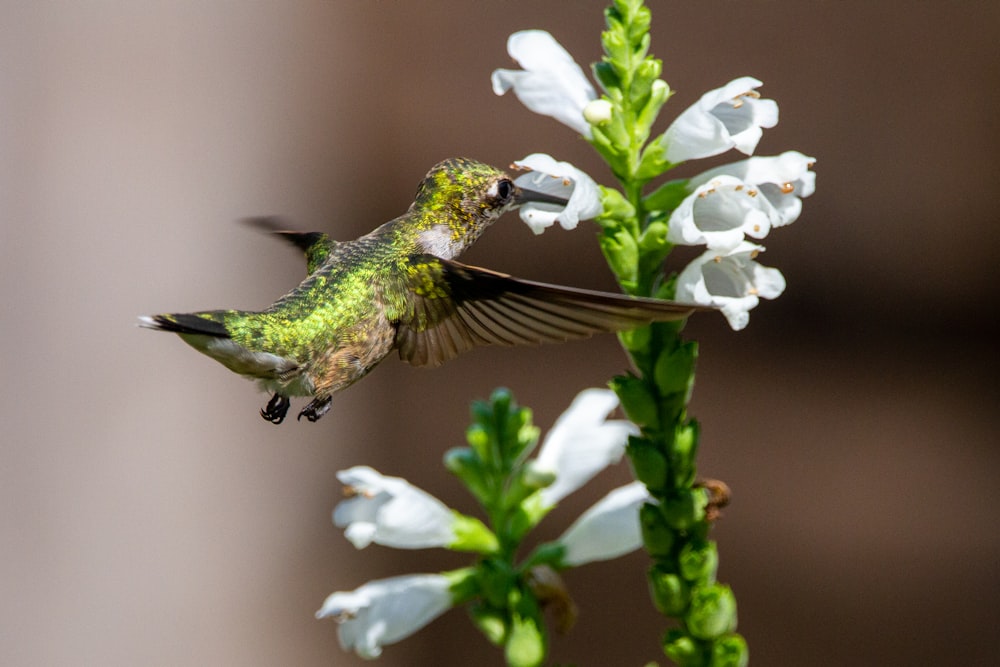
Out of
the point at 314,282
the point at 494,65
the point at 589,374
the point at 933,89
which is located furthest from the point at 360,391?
the point at 314,282

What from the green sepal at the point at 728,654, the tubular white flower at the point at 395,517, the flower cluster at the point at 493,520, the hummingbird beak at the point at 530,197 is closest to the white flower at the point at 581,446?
the flower cluster at the point at 493,520

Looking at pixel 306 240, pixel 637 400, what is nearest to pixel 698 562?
pixel 637 400

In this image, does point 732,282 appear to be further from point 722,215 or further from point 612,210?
point 612,210

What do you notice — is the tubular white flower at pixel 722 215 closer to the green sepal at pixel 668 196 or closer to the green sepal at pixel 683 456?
the green sepal at pixel 668 196

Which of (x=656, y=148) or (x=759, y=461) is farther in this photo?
(x=759, y=461)

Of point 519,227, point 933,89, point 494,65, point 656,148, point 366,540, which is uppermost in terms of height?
point 494,65

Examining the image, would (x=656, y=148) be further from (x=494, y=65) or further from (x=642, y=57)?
(x=494, y=65)
